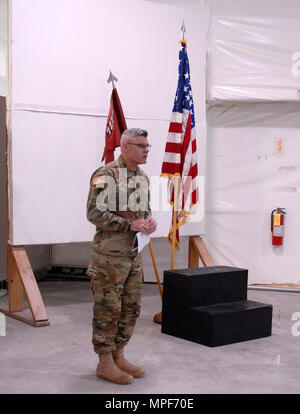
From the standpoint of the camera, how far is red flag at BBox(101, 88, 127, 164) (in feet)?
18.4

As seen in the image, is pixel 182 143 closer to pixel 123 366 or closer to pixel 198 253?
pixel 198 253

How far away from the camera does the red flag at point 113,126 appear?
18.4 feet

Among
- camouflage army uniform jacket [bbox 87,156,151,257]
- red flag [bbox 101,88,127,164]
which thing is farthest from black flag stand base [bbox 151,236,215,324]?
camouflage army uniform jacket [bbox 87,156,151,257]

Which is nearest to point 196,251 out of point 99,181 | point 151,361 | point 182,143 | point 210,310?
point 182,143

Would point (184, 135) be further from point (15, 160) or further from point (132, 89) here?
point (15, 160)

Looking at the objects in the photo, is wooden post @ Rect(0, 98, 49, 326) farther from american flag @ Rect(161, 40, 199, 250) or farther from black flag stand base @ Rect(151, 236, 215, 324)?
black flag stand base @ Rect(151, 236, 215, 324)

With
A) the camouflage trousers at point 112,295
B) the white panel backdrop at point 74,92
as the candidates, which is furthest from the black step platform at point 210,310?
the white panel backdrop at point 74,92

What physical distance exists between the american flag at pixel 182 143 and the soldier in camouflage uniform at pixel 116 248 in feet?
5.80

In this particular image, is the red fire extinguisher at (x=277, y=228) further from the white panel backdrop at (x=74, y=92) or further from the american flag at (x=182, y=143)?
the american flag at (x=182, y=143)

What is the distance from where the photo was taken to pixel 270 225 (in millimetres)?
7191

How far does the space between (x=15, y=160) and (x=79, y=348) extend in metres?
1.99
